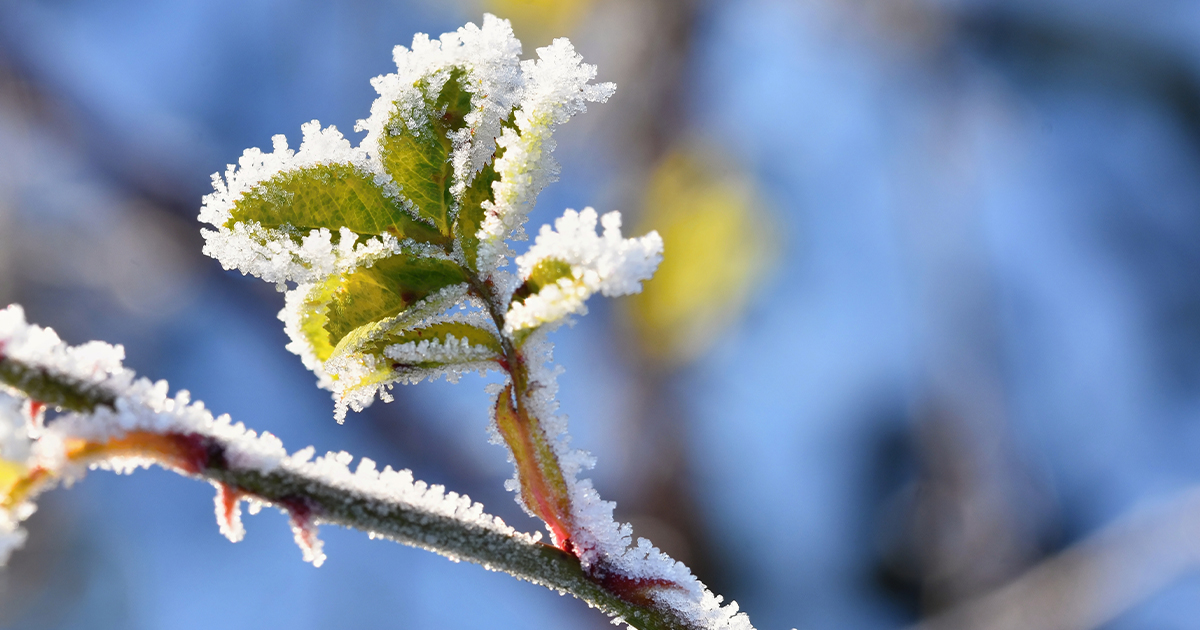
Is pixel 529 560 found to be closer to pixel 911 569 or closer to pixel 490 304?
pixel 490 304

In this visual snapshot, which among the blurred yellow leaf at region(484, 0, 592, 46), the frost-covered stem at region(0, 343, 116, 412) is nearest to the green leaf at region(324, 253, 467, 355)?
the frost-covered stem at region(0, 343, 116, 412)

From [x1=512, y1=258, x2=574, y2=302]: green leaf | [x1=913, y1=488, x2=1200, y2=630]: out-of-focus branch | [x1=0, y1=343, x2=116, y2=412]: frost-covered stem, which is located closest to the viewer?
[x1=0, y1=343, x2=116, y2=412]: frost-covered stem

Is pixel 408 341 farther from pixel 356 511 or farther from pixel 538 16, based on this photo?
pixel 538 16

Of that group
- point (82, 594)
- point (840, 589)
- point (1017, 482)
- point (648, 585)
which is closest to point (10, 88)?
point (82, 594)

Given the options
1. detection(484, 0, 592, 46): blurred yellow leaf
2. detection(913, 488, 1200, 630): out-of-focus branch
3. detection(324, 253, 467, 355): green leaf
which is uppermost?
detection(484, 0, 592, 46): blurred yellow leaf

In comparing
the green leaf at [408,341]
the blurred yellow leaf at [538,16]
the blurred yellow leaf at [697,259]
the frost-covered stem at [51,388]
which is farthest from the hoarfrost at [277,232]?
the blurred yellow leaf at [538,16]

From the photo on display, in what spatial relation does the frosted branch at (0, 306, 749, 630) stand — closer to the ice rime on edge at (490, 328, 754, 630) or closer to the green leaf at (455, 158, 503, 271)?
the ice rime on edge at (490, 328, 754, 630)

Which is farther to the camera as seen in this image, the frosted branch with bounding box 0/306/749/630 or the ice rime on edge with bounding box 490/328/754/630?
the ice rime on edge with bounding box 490/328/754/630
